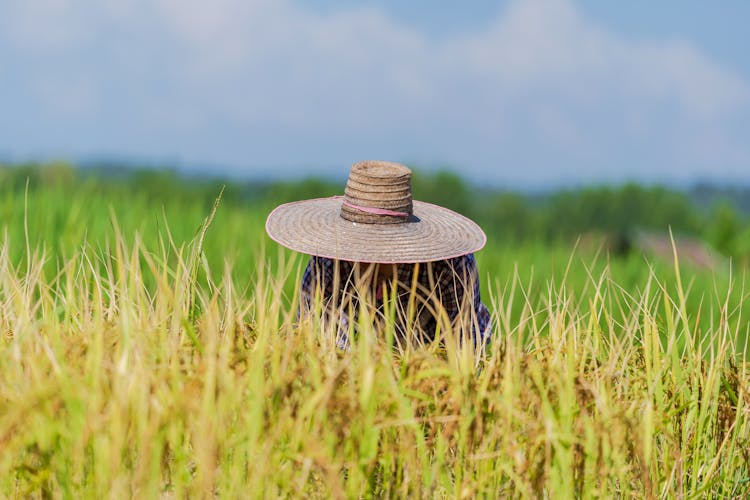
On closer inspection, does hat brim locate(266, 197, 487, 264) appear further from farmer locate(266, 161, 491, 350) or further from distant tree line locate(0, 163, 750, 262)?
distant tree line locate(0, 163, 750, 262)

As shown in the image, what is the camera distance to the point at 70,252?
5.23 m

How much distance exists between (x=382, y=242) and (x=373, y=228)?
96 mm

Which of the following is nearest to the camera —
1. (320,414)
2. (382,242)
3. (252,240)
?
(320,414)

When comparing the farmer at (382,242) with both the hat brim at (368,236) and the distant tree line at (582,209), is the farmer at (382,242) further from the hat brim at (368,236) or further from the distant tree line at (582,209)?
the distant tree line at (582,209)

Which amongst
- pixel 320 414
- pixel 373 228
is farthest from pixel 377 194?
pixel 320 414

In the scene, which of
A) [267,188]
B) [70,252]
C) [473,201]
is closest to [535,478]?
[70,252]

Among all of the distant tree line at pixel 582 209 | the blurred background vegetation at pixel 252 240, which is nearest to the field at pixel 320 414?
the blurred background vegetation at pixel 252 240

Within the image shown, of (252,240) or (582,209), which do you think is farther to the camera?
(582,209)

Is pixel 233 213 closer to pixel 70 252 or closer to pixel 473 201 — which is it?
pixel 70 252

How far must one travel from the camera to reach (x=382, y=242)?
301 centimetres

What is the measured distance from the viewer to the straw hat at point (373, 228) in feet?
9.75

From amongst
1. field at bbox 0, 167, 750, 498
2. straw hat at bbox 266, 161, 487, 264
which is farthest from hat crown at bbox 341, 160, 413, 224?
A: field at bbox 0, 167, 750, 498

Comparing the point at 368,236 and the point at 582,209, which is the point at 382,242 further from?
the point at 582,209

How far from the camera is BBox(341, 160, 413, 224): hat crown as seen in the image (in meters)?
3.07
